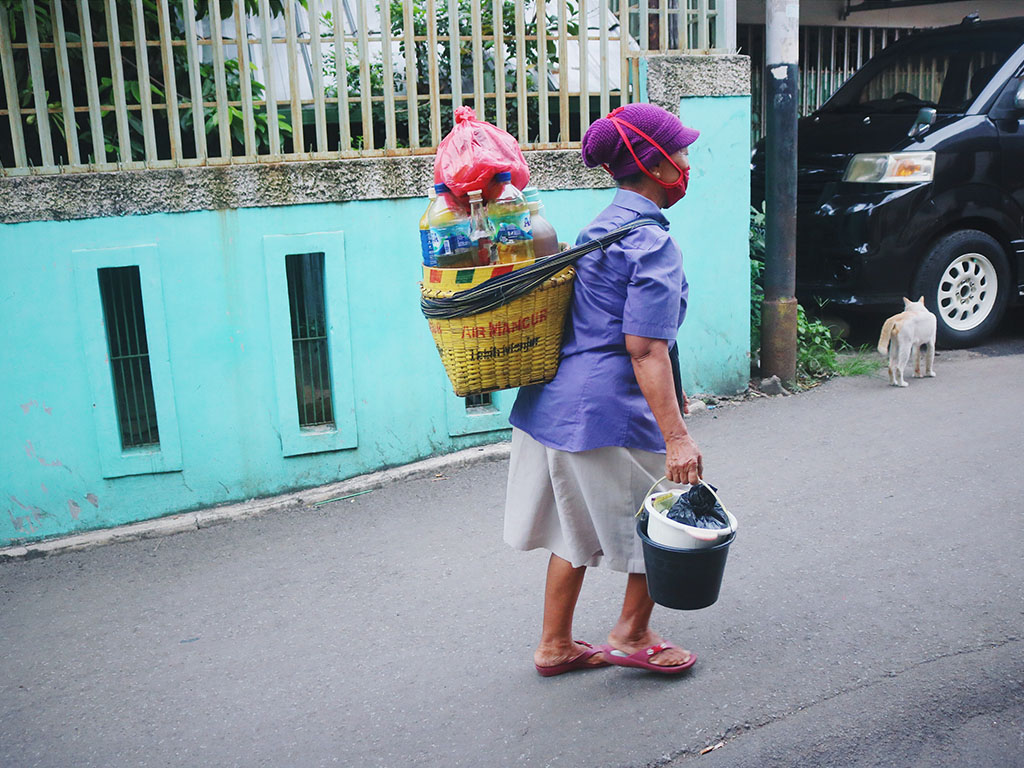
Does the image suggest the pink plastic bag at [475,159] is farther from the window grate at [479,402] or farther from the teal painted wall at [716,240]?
the teal painted wall at [716,240]

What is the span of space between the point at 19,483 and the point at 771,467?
3634mm

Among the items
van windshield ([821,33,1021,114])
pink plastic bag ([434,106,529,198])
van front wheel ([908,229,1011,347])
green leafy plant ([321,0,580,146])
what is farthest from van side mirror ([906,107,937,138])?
pink plastic bag ([434,106,529,198])

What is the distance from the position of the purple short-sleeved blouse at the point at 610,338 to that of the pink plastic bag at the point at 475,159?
0.31 m

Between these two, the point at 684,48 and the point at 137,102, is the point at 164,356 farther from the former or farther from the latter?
the point at 684,48

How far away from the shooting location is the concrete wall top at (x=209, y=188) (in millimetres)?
4754

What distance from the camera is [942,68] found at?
7738mm

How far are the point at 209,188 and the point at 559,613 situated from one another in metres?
2.85

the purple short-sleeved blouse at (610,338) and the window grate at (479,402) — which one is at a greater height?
the purple short-sleeved blouse at (610,338)

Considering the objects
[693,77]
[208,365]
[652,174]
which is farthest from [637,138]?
[693,77]

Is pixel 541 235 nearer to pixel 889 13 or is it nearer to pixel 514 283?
pixel 514 283

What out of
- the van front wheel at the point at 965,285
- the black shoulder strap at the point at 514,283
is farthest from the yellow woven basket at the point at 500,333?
the van front wheel at the point at 965,285

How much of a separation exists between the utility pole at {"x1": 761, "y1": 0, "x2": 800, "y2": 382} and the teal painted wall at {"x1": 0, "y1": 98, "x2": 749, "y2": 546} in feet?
4.47

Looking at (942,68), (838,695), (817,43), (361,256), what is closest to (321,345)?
(361,256)

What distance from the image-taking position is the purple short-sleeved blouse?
2951mm
